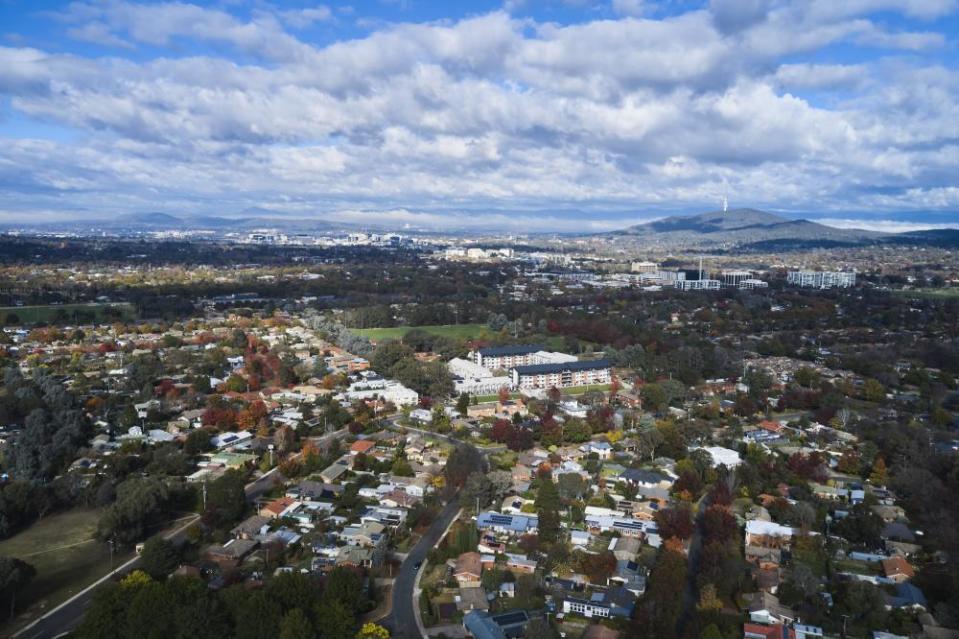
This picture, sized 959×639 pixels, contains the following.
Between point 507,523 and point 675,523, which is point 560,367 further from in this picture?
point 675,523

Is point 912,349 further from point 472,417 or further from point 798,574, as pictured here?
point 798,574

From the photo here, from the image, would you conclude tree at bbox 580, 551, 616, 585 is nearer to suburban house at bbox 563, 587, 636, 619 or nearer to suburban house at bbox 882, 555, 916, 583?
suburban house at bbox 563, 587, 636, 619

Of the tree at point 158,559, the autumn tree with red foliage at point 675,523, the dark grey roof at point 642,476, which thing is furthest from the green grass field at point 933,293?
the tree at point 158,559

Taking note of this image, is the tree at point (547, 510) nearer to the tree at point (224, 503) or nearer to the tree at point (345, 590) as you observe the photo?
the tree at point (345, 590)

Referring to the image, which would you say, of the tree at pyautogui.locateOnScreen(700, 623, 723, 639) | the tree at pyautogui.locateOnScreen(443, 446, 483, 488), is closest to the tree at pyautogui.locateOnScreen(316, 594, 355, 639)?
the tree at pyautogui.locateOnScreen(700, 623, 723, 639)

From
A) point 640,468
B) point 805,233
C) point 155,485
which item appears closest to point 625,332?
point 640,468

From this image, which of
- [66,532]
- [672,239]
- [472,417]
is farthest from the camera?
Answer: [672,239]

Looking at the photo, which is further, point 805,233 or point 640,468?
point 805,233

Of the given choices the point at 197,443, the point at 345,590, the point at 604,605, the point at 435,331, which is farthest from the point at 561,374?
the point at 345,590
